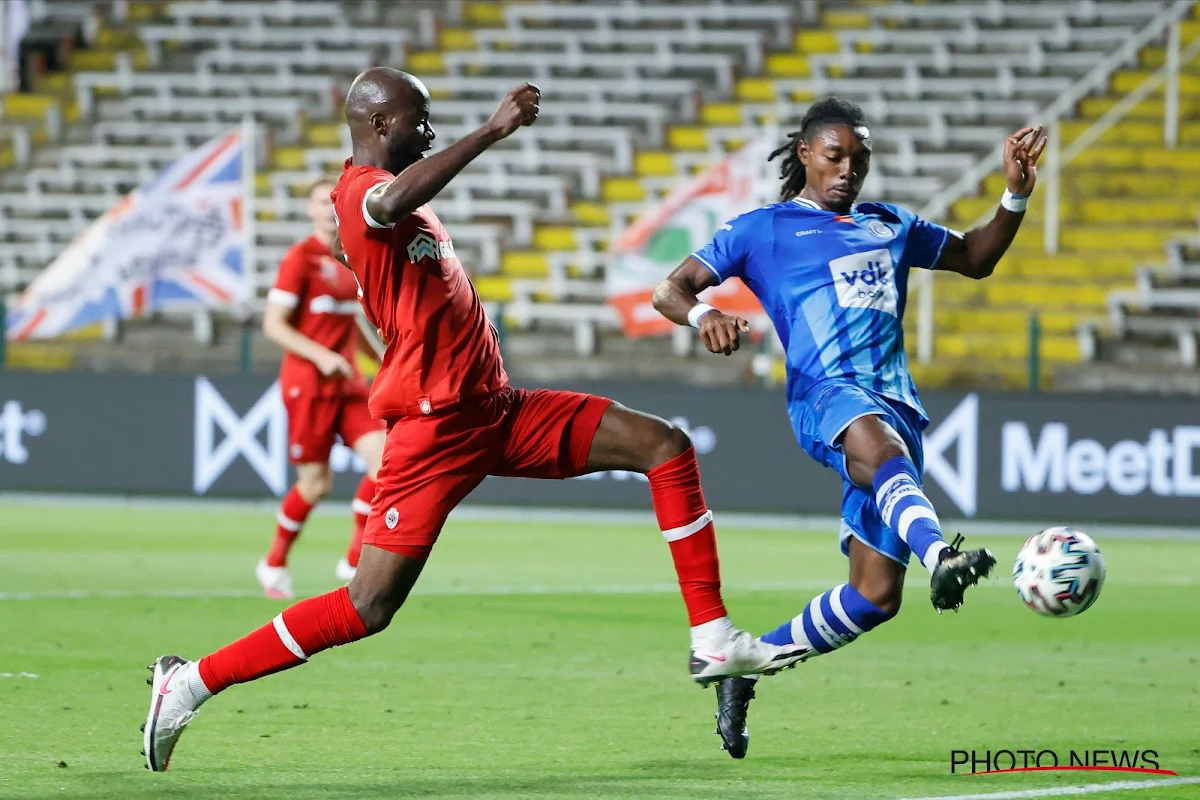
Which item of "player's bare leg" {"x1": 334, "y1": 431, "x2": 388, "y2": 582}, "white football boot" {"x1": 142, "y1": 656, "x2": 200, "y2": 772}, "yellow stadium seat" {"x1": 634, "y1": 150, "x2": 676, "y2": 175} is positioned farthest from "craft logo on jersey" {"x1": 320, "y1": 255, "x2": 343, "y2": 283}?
"yellow stadium seat" {"x1": 634, "y1": 150, "x2": 676, "y2": 175}

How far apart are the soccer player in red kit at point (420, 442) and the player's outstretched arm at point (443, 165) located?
4.6 inches

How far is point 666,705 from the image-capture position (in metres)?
7.78

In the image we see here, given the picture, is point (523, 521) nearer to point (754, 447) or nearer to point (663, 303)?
point (754, 447)

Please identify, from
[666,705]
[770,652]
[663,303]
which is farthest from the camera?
[666,705]

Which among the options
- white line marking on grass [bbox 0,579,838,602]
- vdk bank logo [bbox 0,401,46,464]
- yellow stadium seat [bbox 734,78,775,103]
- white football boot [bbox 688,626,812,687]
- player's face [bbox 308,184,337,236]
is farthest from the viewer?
yellow stadium seat [bbox 734,78,775,103]

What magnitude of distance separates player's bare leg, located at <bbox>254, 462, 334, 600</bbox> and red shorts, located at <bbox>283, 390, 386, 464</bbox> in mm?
96

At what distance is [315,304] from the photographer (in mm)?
11547

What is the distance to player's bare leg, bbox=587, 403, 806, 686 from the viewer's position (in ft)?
20.6

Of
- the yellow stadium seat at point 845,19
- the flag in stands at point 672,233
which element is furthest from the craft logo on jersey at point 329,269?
the yellow stadium seat at point 845,19

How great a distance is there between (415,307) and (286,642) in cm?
113

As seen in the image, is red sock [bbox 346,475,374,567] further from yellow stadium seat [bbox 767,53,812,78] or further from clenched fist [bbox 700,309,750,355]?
yellow stadium seat [bbox 767,53,812,78]

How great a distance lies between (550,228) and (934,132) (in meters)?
4.56

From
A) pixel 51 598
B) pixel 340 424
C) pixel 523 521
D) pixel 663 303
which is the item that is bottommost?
pixel 523 521

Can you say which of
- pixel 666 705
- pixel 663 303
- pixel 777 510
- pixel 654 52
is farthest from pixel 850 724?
pixel 654 52
